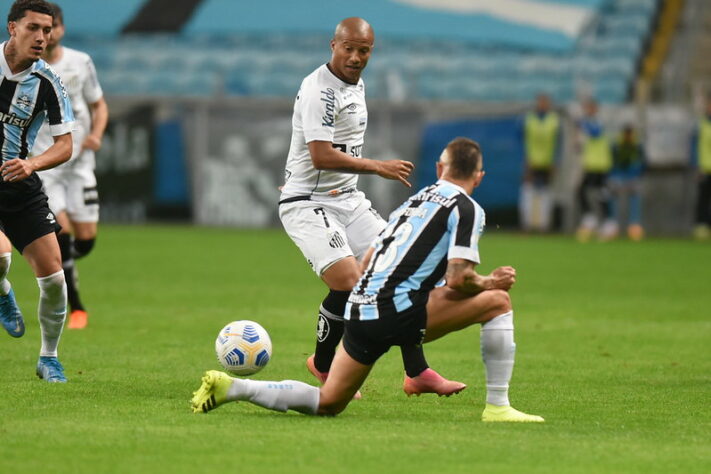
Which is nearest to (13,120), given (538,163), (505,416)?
(505,416)

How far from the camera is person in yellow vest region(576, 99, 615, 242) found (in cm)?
2321

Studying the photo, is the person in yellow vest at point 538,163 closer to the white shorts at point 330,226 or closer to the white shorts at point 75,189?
the white shorts at point 75,189

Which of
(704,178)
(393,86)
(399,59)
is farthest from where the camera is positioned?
(399,59)

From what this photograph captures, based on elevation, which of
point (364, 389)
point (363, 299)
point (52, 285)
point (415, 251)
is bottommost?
point (364, 389)

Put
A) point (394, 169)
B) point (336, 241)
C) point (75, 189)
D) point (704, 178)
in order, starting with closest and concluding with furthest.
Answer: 1. point (394, 169)
2. point (336, 241)
3. point (75, 189)
4. point (704, 178)

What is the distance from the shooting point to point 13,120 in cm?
736

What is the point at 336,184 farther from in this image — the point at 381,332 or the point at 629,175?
the point at 629,175

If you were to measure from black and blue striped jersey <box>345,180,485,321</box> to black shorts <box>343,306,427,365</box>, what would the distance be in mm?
32

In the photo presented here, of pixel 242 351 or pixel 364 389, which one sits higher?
pixel 242 351

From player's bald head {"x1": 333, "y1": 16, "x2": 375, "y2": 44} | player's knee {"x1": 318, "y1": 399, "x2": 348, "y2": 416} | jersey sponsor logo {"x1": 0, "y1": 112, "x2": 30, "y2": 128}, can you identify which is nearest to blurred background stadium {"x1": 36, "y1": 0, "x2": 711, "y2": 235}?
jersey sponsor logo {"x1": 0, "y1": 112, "x2": 30, "y2": 128}

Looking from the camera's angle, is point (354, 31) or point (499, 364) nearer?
point (499, 364)

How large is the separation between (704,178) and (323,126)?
17943mm

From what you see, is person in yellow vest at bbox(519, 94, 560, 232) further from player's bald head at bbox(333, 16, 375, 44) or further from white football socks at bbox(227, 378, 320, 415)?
white football socks at bbox(227, 378, 320, 415)

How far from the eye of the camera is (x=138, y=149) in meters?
24.5
